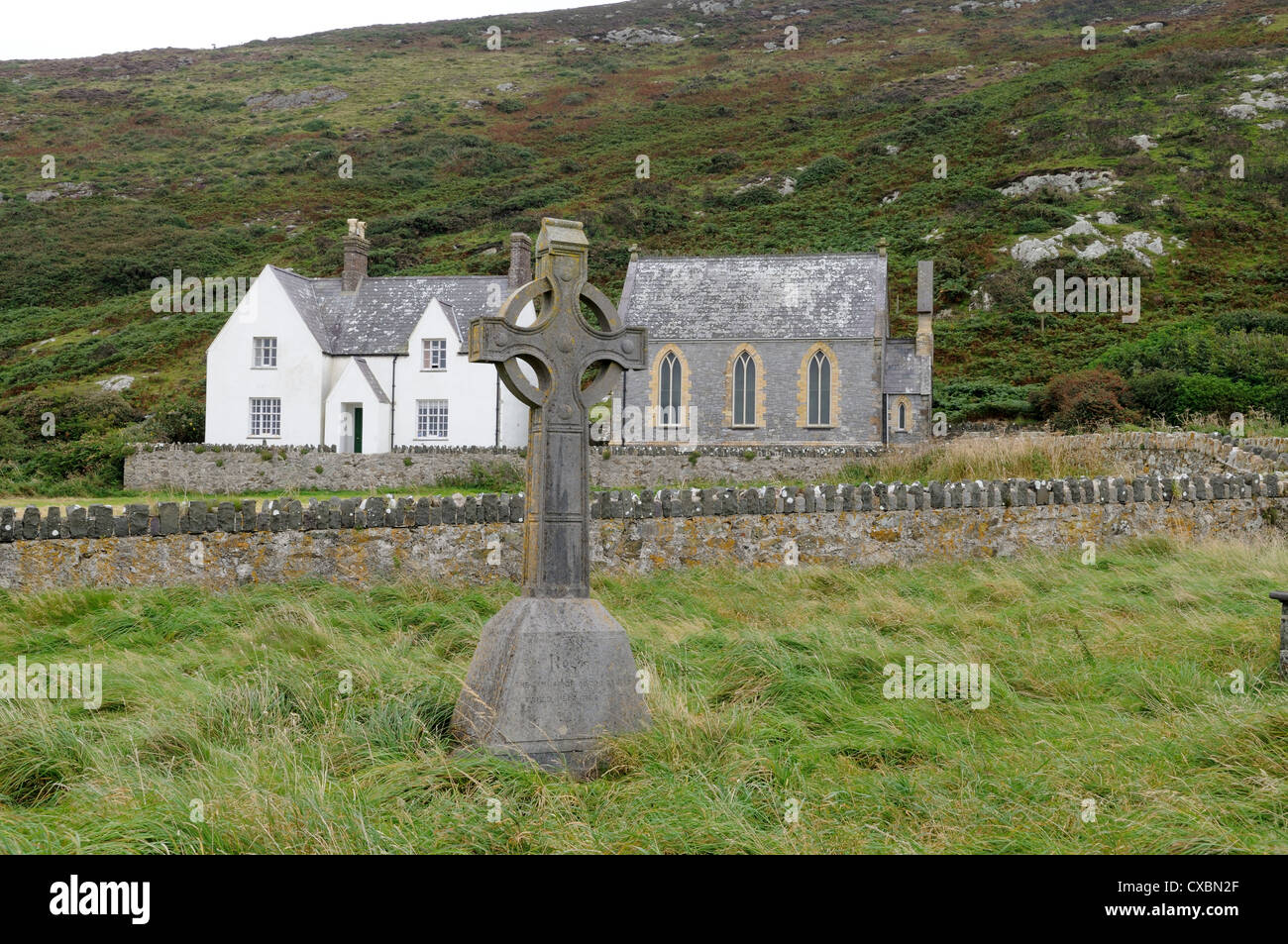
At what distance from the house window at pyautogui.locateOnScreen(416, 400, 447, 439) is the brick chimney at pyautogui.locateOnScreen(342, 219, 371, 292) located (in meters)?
6.21

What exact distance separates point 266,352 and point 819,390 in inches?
794

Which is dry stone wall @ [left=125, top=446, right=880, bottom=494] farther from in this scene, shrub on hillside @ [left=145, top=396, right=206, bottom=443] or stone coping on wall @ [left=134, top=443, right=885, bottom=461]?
shrub on hillside @ [left=145, top=396, right=206, bottom=443]

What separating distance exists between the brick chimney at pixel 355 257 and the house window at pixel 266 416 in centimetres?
571

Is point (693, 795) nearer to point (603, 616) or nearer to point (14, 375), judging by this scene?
point (603, 616)

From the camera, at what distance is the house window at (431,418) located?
1340 inches

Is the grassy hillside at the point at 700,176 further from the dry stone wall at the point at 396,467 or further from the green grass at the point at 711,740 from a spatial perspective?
the green grass at the point at 711,740

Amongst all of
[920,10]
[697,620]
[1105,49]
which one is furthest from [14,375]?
[920,10]

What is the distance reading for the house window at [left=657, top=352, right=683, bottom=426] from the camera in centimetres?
3538

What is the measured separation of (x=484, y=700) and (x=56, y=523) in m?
7.69

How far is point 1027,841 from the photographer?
394 centimetres

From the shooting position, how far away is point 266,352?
33.8 metres

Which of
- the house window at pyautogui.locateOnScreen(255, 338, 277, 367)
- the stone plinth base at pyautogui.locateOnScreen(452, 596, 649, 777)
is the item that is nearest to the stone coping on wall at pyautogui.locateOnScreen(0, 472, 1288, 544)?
the stone plinth base at pyautogui.locateOnScreen(452, 596, 649, 777)

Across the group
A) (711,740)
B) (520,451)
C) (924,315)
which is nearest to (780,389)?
(924,315)

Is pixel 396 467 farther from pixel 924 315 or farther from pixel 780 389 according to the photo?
pixel 924 315
